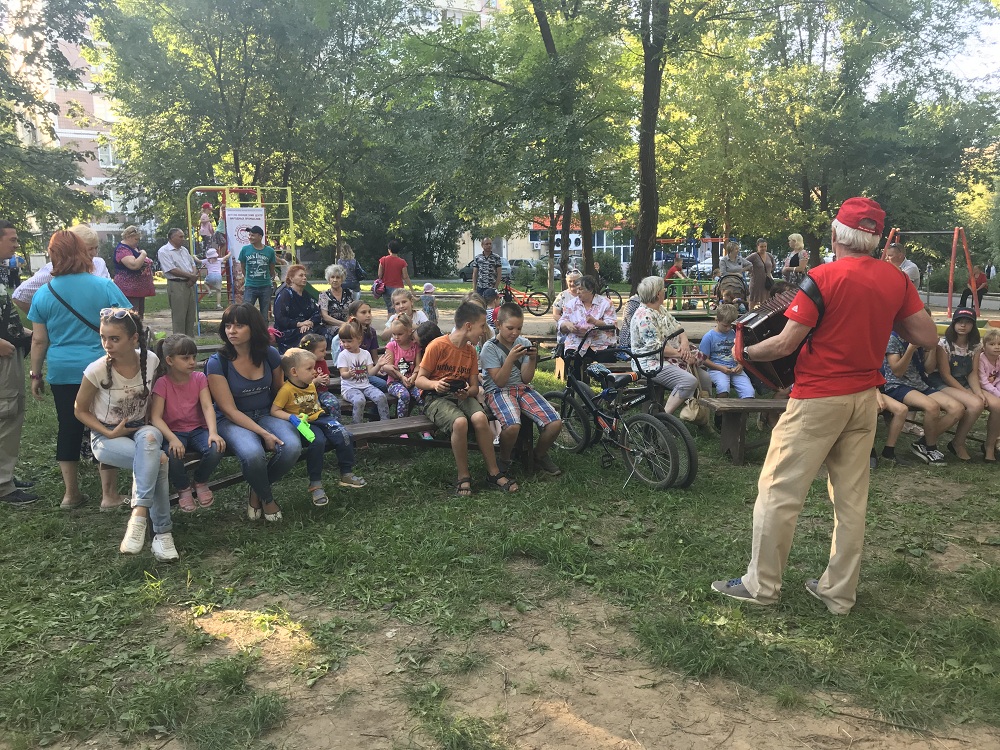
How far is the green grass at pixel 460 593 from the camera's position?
9.21 feet

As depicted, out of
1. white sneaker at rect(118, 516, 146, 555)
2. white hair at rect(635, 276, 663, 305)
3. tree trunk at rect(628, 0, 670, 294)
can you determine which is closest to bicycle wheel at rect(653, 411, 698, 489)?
white hair at rect(635, 276, 663, 305)

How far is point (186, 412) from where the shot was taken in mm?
4520

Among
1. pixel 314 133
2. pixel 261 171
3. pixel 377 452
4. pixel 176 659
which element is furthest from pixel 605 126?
pixel 261 171

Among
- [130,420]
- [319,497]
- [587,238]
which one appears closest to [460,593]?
[319,497]

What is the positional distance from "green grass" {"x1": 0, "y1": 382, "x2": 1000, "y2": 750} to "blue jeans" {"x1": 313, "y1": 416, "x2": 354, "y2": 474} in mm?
239

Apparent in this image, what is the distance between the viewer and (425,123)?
1161cm

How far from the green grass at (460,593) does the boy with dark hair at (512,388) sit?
0.37m

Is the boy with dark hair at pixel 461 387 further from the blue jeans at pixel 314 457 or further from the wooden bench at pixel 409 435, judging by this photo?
the blue jeans at pixel 314 457

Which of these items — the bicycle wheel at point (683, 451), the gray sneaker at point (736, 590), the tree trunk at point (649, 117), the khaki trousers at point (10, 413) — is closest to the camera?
the gray sneaker at point (736, 590)

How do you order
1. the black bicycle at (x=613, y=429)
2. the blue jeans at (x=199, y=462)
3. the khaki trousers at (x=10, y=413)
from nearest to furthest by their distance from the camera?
the blue jeans at (x=199, y=462) < the khaki trousers at (x=10, y=413) < the black bicycle at (x=613, y=429)

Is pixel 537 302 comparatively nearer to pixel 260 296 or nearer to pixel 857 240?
pixel 260 296

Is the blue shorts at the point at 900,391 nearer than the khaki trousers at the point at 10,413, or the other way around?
the khaki trousers at the point at 10,413

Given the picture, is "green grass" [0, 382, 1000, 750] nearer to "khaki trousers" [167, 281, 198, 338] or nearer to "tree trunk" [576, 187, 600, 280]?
"khaki trousers" [167, 281, 198, 338]

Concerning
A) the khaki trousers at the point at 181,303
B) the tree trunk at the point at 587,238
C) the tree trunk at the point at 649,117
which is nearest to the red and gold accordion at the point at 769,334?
the tree trunk at the point at 649,117
